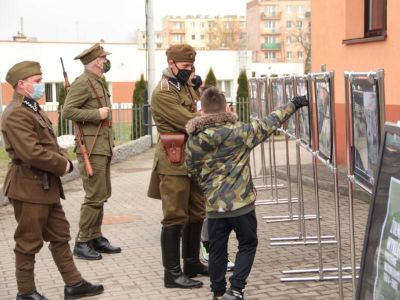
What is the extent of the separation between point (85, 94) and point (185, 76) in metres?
1.31

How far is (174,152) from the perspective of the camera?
531 cm

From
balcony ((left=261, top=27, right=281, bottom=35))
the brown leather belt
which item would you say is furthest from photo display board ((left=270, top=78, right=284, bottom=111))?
balcony ((left=261, top=27, right=281, bottom=35))

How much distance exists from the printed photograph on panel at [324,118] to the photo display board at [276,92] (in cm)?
215

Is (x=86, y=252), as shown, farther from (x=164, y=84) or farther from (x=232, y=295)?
(x=232, y=295)

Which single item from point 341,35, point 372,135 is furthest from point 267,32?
point 372,135

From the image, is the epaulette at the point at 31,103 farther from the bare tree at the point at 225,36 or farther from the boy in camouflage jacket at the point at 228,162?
the bare tree at the point at 225,36

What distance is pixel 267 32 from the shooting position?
12100cm

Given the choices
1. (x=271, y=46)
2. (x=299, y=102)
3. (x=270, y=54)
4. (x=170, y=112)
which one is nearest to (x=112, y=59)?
(x=170, y=112)

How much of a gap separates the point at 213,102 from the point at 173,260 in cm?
146

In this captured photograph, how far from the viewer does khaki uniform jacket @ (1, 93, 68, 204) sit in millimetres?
4723

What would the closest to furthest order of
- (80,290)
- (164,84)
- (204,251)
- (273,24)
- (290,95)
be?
1. (80,290)
2. (164,84)
3. (204,251)
4. (290,95)
5. (273,24)

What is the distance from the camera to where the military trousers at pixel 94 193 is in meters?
6.32

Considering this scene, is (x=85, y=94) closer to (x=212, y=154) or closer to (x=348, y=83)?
(x=212, y=154)

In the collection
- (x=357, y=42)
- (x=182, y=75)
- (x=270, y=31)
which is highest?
(x=270, y=31)
